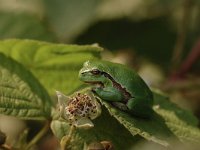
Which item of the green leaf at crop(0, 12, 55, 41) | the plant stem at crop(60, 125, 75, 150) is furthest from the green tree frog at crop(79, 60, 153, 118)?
the green leaf at crop(0, 12, 55, 41)

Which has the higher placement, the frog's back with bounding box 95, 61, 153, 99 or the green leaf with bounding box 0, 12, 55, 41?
the green leaf with bounding box 0, 12, 55, 41

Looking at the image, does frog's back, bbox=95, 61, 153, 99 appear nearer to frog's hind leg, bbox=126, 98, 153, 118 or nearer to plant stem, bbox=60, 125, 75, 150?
frog's hind leg, bbox=126, 98, 153, 118

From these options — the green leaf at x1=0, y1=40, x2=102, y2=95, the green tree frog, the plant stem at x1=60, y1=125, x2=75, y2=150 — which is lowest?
the plant stem at x1=60, y1=125, x2=75, y2=150

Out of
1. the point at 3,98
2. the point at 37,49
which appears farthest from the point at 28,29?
the point at 3,98

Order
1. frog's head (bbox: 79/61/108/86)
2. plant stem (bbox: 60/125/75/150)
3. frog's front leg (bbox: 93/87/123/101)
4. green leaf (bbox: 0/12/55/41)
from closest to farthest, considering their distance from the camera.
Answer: plant stem (bbox: 60/125/75/150)
frog's front leg (bbox: 93/87/123/101)
frog's head (bbox: 79/61/108/86)
green leaf (bbox: 0/12/55/41)

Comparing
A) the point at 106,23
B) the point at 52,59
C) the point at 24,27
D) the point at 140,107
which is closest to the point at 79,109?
the point at 140,107

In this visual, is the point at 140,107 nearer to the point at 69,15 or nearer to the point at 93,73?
the point at 93,73

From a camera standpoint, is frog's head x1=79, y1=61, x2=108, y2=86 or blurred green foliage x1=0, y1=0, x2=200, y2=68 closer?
frog's head x1=79, y1=61, x2=108, y2=86
